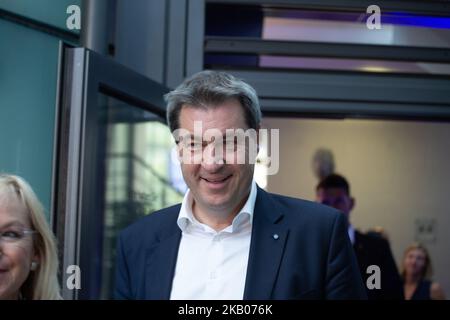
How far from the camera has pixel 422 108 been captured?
328 centimetres

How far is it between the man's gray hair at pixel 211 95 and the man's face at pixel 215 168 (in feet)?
0.05

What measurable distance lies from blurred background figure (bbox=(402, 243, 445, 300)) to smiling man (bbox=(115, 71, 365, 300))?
299 centimetres

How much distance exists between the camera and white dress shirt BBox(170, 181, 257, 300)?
1709mm

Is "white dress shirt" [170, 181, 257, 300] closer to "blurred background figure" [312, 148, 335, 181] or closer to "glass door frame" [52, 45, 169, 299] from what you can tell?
"glass door frame" [52, 45, 169, 299]

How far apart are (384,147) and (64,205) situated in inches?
175

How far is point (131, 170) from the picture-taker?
10.5 feet

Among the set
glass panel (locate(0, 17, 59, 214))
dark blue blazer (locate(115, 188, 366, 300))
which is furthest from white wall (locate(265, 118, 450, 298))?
dark blue blazer (locate(115, 188, 366, 300))

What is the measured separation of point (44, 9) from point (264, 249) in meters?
1.72

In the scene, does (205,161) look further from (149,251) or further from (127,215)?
(127,215)

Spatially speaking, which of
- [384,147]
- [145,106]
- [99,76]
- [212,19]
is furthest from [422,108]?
[384,147]

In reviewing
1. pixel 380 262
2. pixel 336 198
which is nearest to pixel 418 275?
pixel 336 198

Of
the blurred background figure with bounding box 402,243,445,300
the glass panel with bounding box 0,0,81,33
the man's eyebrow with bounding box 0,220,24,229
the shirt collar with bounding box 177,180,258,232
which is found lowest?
the blurred background figure with bounding box 402,243,445,300

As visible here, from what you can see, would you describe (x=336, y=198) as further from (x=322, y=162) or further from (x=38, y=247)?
(x=38, y=247)

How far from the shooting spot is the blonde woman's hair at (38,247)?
1.59 meters
